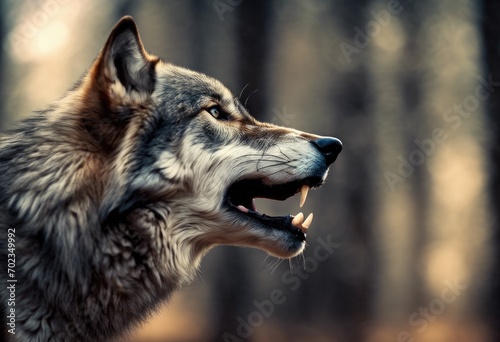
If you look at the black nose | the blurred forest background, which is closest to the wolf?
the black nose

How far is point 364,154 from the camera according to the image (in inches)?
294

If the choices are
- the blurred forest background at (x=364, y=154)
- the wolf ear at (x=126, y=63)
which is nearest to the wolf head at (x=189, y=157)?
the wolf ear at (x=126, y=63)

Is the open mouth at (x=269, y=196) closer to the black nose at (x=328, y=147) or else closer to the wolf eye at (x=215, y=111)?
the black nose at (x=328, y=147)

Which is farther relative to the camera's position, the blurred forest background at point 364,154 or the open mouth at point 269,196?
the blurred forest background at point 364,154

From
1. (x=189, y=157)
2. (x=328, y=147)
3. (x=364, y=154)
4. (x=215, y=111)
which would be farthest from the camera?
(x=364, y=154)

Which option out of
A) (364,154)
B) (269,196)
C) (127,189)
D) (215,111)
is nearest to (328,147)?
(269,196)

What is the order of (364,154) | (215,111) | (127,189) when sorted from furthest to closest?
1. (364,154)
2. (215,111)
3. (127,189)

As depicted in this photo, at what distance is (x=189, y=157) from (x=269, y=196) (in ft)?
1.73

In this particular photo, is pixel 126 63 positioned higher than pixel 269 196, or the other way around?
pixel 126 63

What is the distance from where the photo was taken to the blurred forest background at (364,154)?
20.6 feet

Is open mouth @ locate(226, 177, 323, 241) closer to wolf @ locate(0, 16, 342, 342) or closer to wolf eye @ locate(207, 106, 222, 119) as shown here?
wolf @ locate(0, 16, 342, 342)

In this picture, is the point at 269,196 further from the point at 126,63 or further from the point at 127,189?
the point at 126,63

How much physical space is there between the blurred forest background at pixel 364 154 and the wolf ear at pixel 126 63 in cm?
344

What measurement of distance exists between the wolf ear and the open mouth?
2.54 feet
